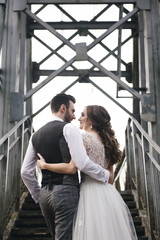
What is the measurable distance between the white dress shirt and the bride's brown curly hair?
229mm

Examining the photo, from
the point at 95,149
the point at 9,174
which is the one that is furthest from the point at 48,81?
the point at 95,149

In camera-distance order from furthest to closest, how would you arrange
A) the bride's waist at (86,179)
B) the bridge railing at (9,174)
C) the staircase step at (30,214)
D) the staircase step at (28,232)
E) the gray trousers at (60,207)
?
the staircase step at (30,214), the staircase step at (28,232), the bridge railing at (9,174), the bride's waist at (86,179), the gray trousers at (60,207)

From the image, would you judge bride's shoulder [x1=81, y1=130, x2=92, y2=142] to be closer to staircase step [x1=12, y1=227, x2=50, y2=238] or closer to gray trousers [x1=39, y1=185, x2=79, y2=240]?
gray trousers [x1=39, y1=185, x2=79, y2=240]

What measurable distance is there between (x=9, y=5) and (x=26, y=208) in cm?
271

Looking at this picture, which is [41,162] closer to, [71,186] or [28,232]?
[71,186]

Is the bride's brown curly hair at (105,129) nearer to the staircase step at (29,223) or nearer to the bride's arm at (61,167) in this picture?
the bride's arm at (61,167)

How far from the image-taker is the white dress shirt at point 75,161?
234 cm

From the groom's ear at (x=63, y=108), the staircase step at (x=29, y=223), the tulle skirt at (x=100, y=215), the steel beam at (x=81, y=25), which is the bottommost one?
the staircase step at (x=29, y=223)

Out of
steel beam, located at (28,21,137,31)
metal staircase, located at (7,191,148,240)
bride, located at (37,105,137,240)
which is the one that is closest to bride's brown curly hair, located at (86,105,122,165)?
bride, located at (37,105,137,240)

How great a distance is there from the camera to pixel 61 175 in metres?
2.35

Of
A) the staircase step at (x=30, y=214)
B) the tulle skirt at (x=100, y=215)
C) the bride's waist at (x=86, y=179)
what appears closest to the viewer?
the tulle skirt at (x=100, y=215)

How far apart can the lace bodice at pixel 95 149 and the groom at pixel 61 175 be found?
14 centimetres

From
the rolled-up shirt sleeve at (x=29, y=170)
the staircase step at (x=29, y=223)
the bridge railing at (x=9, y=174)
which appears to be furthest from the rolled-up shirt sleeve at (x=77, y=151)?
the staircase step at (x=29, y=223)

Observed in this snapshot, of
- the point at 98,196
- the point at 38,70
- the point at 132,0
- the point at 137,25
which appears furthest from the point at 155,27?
the point at 98,196
